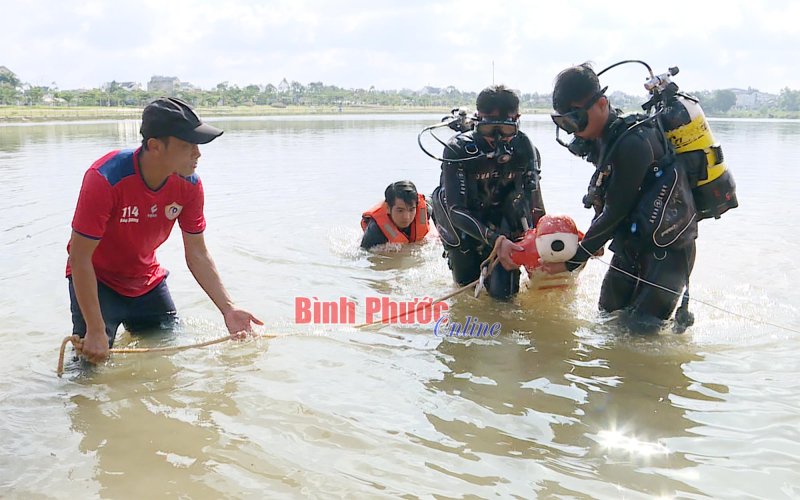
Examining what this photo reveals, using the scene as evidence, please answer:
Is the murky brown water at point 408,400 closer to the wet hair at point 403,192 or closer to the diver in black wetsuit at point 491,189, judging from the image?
the diver in black wetsuit at point 491,189

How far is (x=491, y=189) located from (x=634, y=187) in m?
1.39

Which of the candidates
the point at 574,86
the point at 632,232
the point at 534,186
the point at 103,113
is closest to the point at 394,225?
the point at 534,186

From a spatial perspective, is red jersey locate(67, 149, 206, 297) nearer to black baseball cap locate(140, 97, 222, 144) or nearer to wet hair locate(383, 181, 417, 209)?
black baseball cap locate(140, 97, 222, 144)

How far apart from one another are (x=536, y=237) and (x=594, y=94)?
1.06m

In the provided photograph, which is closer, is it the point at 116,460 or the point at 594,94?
the point at 116,460

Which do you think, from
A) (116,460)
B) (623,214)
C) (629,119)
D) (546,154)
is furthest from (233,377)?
(546,154)

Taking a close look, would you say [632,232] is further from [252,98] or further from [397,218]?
[252,98]

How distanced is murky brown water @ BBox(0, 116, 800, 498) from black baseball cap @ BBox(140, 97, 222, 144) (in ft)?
4.67

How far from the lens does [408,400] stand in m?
3.60

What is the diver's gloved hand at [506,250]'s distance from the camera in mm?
4590

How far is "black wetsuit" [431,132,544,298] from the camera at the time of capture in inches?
192

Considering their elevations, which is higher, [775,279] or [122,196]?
[122,196]

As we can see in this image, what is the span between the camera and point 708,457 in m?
2.96

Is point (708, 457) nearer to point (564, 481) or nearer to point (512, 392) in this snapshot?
point (564, 481)
